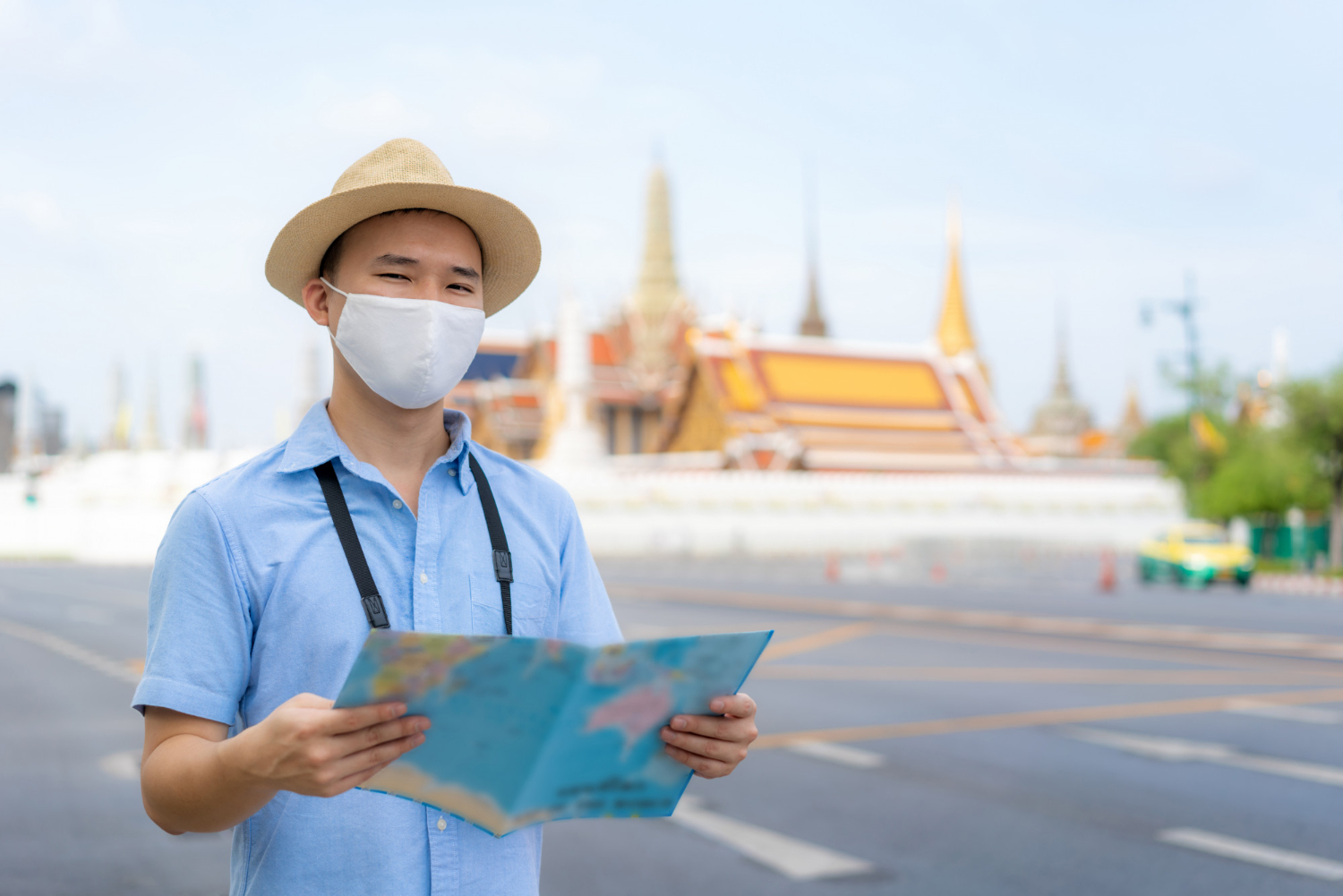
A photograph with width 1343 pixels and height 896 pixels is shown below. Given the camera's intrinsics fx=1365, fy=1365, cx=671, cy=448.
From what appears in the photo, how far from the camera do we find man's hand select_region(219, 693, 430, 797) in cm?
164

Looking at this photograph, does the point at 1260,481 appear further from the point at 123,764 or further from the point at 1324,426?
the point at 123,764

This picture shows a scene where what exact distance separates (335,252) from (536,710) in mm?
861

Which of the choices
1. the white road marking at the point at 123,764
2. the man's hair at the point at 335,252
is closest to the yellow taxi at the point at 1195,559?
the white road marking at the point at 123,764

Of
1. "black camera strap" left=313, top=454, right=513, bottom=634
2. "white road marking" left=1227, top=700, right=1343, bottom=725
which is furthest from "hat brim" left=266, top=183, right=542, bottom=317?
"white road marking" left=1227, top=700, right=1343, bottom=725

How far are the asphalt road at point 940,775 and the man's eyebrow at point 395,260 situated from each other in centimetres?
379

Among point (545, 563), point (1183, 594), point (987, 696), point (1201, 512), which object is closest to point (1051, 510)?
point (1201, 512)

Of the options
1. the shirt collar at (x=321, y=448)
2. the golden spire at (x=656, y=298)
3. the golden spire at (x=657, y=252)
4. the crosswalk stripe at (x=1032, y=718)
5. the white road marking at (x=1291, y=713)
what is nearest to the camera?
the shirt collar at (x=321, y=448)

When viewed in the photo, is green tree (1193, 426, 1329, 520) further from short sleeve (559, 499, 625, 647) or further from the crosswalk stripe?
short sleeve (559, 499, 625, 647)

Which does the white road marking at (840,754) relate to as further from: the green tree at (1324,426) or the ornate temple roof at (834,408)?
the ornate temple roof at (834,408)

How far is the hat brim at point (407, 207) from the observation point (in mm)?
2045

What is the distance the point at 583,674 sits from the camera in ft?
5.68

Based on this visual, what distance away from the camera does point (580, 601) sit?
2193 millimetres

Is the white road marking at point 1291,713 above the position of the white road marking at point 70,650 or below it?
above

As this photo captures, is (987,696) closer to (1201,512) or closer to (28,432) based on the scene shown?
(1201,512)
